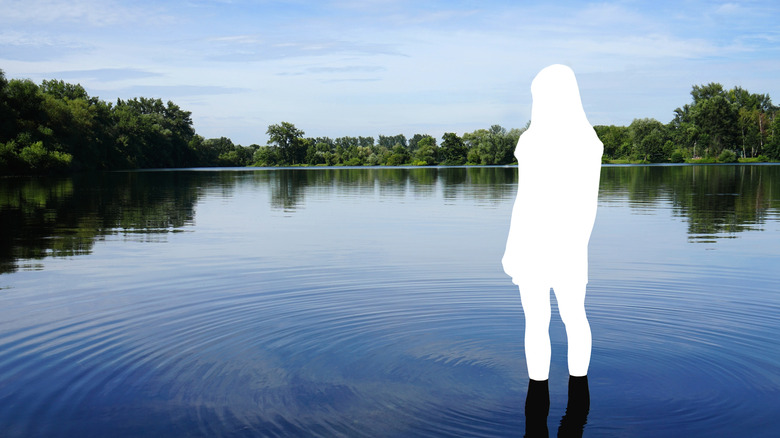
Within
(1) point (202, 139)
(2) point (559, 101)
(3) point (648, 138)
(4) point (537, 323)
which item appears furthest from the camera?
(1) point (202, 139)

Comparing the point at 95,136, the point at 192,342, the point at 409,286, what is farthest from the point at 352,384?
the point at 95,136

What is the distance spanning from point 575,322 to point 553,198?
1.25m

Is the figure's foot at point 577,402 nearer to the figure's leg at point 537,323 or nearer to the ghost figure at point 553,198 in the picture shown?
the figure's leg at point 537,323

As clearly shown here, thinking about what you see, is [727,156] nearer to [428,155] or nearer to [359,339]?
[428,155]

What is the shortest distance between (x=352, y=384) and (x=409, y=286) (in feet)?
18.9

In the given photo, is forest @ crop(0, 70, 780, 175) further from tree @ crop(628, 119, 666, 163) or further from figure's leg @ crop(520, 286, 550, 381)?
figure's leg @ crop(520, 286, 550, 381)

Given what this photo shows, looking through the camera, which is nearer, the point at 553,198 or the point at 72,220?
the point at 553,198

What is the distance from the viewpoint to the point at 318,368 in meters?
8.34

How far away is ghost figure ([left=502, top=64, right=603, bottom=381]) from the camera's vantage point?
20.5 ft

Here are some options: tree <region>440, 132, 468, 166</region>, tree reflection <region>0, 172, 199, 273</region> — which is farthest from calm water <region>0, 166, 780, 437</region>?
tree <region>440, 132, 468, 166</region>

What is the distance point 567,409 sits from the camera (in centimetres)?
706

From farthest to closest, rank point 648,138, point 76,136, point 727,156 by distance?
point 648,138 → point 727,156 → point 76,136

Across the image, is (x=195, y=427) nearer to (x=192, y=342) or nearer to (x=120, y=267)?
(x=192, y=342)

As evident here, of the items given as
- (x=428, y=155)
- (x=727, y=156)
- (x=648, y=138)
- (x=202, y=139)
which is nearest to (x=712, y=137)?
(x=727, y=156)
